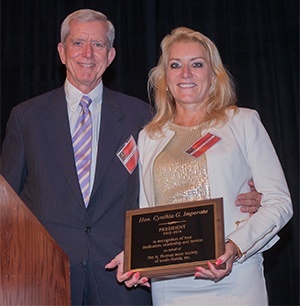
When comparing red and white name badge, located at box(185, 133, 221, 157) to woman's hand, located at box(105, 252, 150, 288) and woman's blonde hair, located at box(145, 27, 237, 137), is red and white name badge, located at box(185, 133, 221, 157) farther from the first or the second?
woman's hand, located at box(105, 252, 150, 288)

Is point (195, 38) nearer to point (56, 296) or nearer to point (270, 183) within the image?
point (270, 183)

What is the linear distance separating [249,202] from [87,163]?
28.0 inches

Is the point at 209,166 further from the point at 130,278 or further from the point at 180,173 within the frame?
the point at 130,278

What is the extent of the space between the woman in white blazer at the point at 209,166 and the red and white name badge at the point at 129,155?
0.12 feet

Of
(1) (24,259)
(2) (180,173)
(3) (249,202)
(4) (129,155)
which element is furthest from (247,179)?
(1) (24,259)

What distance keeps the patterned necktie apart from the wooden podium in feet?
1.96

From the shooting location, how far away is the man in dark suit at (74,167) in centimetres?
281

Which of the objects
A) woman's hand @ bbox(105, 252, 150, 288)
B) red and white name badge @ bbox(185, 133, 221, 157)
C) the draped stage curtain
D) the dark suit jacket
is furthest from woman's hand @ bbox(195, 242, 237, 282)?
the draped stage curtain

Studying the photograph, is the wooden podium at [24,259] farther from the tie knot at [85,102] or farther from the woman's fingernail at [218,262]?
the tie knot at [85,102]

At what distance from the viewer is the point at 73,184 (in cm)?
284

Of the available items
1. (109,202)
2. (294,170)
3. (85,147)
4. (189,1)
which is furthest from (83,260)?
(189,1)

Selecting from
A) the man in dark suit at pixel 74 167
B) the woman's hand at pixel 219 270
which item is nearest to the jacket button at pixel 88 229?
the man in dark suit at pixel 74 167

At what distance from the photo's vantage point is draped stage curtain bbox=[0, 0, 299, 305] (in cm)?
440

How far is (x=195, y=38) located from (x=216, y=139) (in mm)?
465
